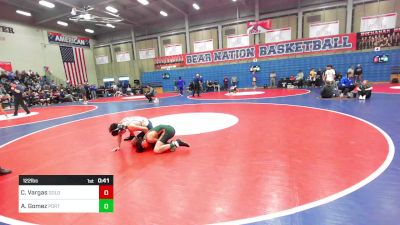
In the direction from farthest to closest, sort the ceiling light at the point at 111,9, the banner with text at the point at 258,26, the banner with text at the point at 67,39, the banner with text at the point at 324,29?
1. the banner with text at the point at 67,39
2. the ceiling light at the point at 111,9
3. the banner with text at the point at 258,26
4. the banner with text at the point at 324,29

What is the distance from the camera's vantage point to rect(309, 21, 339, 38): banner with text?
16891 millimetres

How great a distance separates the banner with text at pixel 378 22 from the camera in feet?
50.6

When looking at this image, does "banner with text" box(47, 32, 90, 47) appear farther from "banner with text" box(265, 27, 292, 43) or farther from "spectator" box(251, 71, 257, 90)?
"banner with text" box(265, 27, 292, 43)

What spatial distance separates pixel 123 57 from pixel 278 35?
644 inches

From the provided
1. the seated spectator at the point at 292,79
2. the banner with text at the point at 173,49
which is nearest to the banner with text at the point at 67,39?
the banner with text at the point at 173,49

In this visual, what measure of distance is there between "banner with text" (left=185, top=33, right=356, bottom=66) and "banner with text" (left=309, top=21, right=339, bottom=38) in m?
1.05

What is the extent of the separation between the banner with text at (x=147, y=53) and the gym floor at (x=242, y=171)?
19027mm

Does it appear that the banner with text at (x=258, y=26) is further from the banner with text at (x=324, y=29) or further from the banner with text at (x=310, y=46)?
the banner with text at (x=324, y=29)

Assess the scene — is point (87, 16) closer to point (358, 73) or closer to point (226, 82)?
point (226, 82)

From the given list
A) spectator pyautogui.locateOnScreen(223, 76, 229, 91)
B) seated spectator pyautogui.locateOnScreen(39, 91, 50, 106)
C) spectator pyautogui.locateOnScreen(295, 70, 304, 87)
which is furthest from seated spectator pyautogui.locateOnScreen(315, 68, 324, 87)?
seated spectator pyautogui.locateOnScreen(39, 91, 50, 106)

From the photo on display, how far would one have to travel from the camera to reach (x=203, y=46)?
2139cm

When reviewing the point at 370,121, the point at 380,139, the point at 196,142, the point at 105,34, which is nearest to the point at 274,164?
the point at 196,142

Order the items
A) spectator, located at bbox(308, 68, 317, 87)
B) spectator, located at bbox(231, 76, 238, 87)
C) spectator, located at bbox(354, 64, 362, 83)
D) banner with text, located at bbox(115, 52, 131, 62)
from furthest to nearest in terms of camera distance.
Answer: banner with text, located at bbox(115, 52, 131, 62) → spectator, located at bbox(231, 76, 238, 87) → spectator, located at bbox(308, 68, 317, 87) → spectator, located at bbox(354, 64, 362, 83)

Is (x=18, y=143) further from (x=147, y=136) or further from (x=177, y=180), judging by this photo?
(x=177, y=180)
